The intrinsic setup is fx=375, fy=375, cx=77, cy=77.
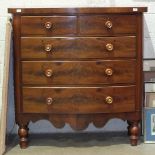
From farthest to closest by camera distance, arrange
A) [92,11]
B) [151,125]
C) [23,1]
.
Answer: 1. [23,1]
2. [151,125]
3. [92,11]

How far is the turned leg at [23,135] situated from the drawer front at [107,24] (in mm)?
755

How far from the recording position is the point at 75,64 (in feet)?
7.88

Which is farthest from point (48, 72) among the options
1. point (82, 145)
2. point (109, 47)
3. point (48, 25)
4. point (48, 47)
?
point (82, 145)

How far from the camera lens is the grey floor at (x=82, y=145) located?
99.1 inches

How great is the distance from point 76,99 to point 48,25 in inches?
19.9

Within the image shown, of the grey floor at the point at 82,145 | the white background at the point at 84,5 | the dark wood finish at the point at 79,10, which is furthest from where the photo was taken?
the white background at the point at 84,5

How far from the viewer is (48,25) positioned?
2367 millimetres

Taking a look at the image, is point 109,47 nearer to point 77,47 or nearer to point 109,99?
point 77,47

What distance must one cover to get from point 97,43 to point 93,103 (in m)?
0.39

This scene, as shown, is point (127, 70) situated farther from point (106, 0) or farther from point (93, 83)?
point (106, 0)

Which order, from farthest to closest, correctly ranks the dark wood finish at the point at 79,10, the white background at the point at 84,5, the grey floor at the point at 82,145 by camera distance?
the white background at the point at 84,5
the grey floor at the point at 82,145
the dark wood finish at the point at 79,10

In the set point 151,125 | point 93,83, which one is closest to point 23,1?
point 93,83

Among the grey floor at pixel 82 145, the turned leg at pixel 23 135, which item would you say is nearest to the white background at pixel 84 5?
the grey floor at pixel 82 145

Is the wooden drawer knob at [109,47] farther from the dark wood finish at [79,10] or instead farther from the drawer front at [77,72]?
the dark wood finish at [79,10]
